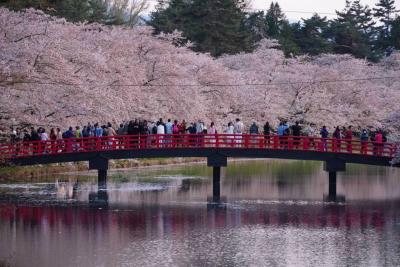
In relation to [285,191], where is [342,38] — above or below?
above

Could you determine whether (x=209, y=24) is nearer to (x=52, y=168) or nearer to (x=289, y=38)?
(x=289, y=38)

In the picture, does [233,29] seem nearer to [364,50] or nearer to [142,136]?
[364,50]

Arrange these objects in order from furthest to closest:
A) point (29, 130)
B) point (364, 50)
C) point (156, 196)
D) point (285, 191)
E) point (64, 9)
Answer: point (364, 50) < point (64, 9) < point (29, 130) < point (285, 191) < point (156, 196)

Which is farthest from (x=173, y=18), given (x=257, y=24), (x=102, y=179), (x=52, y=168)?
(x=102, y=179)

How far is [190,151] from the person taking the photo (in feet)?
128

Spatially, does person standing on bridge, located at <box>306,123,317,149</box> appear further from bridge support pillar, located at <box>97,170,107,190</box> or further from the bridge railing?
bridge support pillar, located at <box>97,170,107,190</box>

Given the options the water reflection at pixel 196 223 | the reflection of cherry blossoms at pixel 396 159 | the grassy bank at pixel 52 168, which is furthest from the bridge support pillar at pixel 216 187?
the grassy bank at pixel 52 168

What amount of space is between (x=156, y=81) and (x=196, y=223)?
20968 millimetres

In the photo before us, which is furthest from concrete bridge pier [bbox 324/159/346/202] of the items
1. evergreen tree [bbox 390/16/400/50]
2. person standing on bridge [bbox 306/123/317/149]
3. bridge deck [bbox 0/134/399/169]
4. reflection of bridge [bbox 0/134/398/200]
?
evergreen tree [bbox 390/16/400/50]

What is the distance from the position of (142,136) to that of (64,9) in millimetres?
25170

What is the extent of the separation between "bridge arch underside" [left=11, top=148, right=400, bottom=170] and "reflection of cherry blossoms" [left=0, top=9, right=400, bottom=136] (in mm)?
2605

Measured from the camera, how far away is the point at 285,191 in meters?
39.8

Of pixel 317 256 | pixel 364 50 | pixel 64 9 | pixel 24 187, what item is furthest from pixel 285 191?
pixel 364 50

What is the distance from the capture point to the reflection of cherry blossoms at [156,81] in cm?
3950
